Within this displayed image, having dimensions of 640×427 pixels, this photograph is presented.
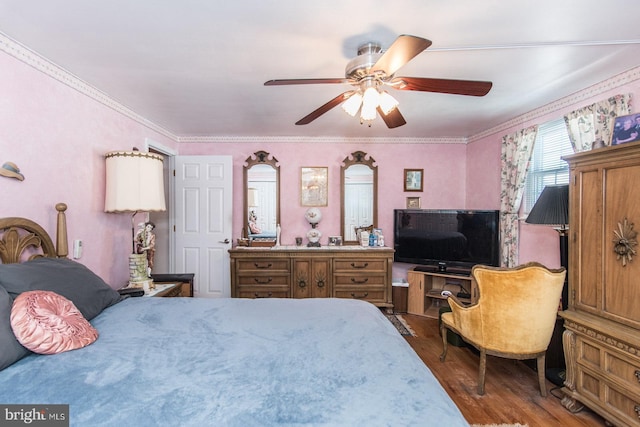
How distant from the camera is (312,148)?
429 centimetres

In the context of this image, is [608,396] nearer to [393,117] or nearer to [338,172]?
[393,117]

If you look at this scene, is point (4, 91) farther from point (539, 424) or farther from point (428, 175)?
point (428, 175)

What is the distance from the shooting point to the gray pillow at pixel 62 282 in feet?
4.70

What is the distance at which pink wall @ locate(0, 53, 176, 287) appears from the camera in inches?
72.7

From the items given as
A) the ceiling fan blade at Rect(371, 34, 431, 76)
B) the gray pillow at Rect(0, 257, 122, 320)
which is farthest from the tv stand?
the gray pillow at Rect(0, 257, 122, 320)

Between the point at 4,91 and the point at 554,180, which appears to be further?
the point at 554,180

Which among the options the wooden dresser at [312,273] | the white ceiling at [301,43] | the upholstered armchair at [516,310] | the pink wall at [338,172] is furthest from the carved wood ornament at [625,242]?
the pink wall at [338,172]

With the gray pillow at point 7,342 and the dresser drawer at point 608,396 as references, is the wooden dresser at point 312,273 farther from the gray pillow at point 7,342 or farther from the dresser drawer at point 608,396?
the gray pillow at point 7,342

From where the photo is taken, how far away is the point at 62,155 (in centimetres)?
220

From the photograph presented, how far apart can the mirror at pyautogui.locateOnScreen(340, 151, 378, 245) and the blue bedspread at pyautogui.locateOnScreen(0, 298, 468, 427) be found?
2.69m

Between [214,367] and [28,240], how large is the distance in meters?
1.60

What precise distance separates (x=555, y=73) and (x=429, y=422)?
2.63 m

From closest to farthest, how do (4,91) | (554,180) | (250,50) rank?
1. (4,91)
2. (250,50)
3. (554,180)

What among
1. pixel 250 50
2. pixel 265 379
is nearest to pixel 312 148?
pixel 250 50
